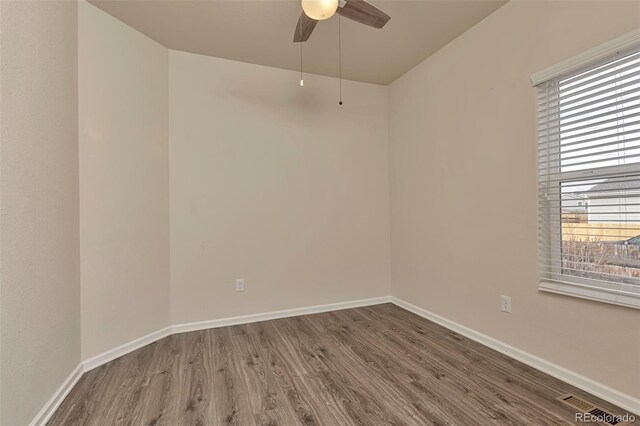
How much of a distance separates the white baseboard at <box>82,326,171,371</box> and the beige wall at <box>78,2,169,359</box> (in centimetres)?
4

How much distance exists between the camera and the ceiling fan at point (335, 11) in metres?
1.53

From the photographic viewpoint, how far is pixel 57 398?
1.74 m

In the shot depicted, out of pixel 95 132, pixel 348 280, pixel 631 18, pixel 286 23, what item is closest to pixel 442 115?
pixel 631 18

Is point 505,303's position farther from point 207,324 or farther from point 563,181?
point 207,324

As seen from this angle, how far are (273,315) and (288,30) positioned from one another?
262cm

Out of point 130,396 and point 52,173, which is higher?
point 52,173

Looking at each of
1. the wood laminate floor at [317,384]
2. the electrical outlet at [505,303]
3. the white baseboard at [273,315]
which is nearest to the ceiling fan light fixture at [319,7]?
the wood laminate floor at [317,384]

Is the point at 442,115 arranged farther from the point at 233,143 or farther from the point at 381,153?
the point at 233,143

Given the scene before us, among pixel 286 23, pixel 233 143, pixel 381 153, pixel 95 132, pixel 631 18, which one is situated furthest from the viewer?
pixel 381 153

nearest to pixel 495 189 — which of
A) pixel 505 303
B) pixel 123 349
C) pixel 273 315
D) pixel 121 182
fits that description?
pixel 505 303

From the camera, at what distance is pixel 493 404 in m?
1.68

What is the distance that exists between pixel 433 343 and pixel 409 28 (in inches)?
102

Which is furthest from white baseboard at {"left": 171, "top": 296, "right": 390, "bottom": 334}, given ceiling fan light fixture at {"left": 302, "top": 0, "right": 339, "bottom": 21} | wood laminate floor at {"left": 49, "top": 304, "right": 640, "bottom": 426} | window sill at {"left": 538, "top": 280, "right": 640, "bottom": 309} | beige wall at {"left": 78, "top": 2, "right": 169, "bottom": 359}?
ceiling fan light fixture at {"left": 302, "top": 0, "right": 339, "bottom": 21}

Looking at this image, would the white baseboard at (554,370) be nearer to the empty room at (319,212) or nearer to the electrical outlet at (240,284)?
the empty room at (319,212)
